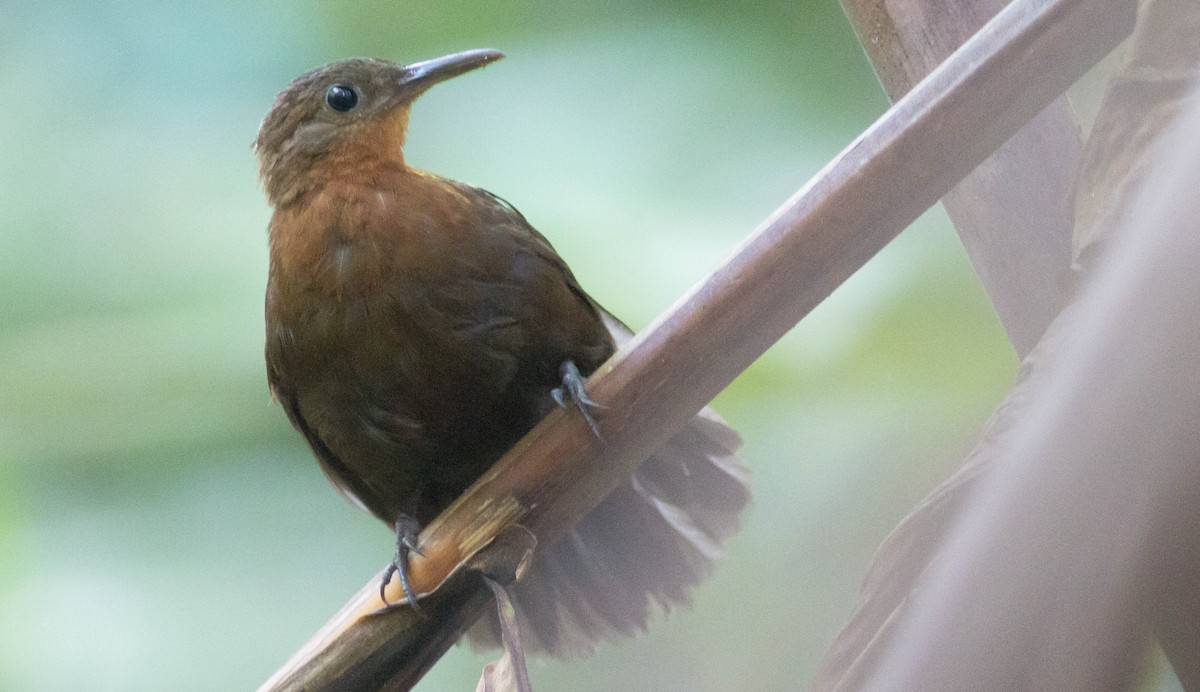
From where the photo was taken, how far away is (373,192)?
1646mm

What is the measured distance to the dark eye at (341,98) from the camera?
5.98 ft

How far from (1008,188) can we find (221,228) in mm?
1805

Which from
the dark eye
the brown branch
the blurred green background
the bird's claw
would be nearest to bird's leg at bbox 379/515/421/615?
the bird's claw

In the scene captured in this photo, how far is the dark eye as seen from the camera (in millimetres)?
1821

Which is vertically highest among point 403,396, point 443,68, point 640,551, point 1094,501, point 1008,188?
point 443,68

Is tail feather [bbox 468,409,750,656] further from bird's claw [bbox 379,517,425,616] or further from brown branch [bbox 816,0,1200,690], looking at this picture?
brown branch [bbox 816,0,1200,690]

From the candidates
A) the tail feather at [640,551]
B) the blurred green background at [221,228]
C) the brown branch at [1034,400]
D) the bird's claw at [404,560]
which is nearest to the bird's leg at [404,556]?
the bird's claw at [404,560]

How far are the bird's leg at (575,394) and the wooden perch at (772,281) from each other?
0.01m

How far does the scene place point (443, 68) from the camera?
1.83 metres

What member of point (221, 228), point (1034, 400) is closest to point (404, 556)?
point (1034, 400)

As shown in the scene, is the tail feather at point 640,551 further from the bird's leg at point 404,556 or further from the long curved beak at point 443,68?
the long curved beak at point 443,68

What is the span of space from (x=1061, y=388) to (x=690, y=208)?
1849 mm

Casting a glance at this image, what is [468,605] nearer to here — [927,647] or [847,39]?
[927,647]

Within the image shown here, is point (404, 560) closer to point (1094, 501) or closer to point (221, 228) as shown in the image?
point (1094, 501)
